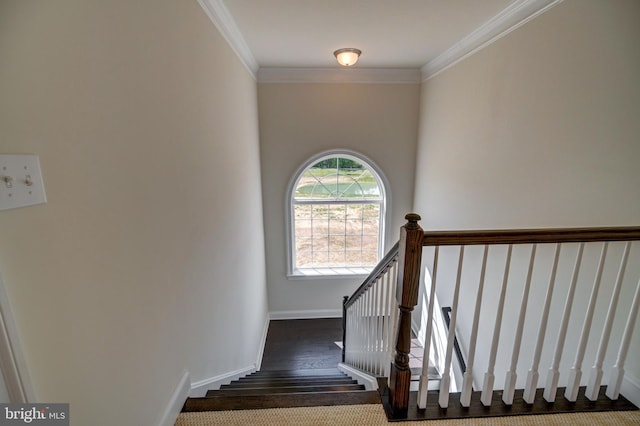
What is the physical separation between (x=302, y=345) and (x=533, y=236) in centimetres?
343

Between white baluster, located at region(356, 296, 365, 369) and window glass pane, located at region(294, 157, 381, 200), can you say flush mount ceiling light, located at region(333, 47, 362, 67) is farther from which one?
white baluster, located at region(356, 296, 365, 369)

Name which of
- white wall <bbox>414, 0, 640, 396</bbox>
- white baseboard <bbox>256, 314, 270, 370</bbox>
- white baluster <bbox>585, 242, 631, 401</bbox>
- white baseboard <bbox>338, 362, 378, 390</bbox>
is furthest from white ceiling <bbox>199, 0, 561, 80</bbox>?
white baseboard <bbox>256, 314, 270, 370</bbox>

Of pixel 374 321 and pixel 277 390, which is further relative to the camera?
pixel 374 321

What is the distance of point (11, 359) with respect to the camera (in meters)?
0.61

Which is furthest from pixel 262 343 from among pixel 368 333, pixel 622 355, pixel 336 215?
pixel 622 355

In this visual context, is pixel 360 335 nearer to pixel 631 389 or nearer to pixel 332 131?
pixel 631 389

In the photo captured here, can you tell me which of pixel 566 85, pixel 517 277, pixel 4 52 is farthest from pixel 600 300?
pixel 4 52

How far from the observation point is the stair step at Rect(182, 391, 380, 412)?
4.54 feet

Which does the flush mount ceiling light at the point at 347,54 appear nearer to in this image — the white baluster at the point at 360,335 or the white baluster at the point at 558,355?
the white baluster at the point at 360,335

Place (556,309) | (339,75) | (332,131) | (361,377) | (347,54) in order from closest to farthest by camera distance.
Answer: (556,309) → (361,377) → (347,54) → (339,75) → (332,131)

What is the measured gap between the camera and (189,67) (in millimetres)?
1512

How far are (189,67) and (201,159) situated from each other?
1.59 feet

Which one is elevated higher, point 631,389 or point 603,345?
point 603,345

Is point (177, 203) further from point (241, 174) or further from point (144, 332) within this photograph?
point (241, 174)
